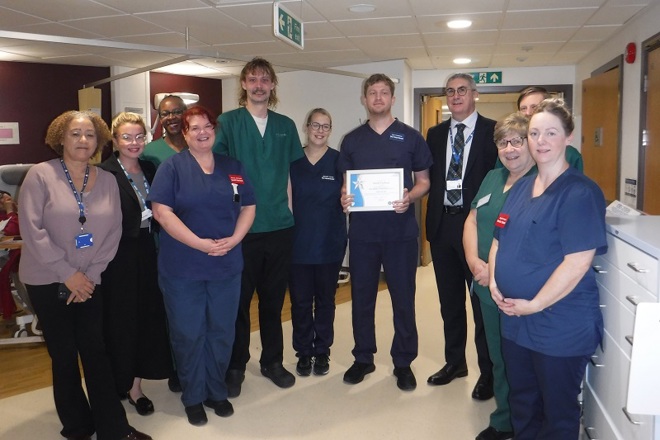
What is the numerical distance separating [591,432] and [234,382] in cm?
177

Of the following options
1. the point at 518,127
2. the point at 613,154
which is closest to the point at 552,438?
the point at 518,127

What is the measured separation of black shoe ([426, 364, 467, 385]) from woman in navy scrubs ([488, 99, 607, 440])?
116 cm

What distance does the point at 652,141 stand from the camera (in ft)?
13.6

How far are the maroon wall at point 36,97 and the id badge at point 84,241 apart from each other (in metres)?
4.29

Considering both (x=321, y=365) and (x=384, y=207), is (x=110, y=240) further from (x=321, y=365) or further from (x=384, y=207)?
(x=321, y=365)

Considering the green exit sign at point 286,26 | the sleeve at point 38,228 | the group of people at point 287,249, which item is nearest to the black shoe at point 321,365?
the group of people at point 287,249

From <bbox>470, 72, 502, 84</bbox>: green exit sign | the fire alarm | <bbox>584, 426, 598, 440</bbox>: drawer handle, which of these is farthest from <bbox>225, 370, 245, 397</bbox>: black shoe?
<bbox>470, 72, 502, 84</bbox>: green exit sign

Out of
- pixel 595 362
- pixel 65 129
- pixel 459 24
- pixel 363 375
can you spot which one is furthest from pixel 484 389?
pixel 459 24

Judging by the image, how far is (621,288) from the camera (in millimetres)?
1854

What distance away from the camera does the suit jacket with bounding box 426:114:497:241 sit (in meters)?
2.85

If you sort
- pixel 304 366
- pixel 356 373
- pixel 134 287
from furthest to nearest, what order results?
pixel 304 366 < pixel 356 373 < pixel 134 287

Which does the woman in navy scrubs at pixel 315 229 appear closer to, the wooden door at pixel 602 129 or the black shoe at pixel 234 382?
the black shoe at pixel 234 382

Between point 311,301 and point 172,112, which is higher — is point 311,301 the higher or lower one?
the lower one

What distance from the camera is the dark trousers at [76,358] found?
88.6 inches
